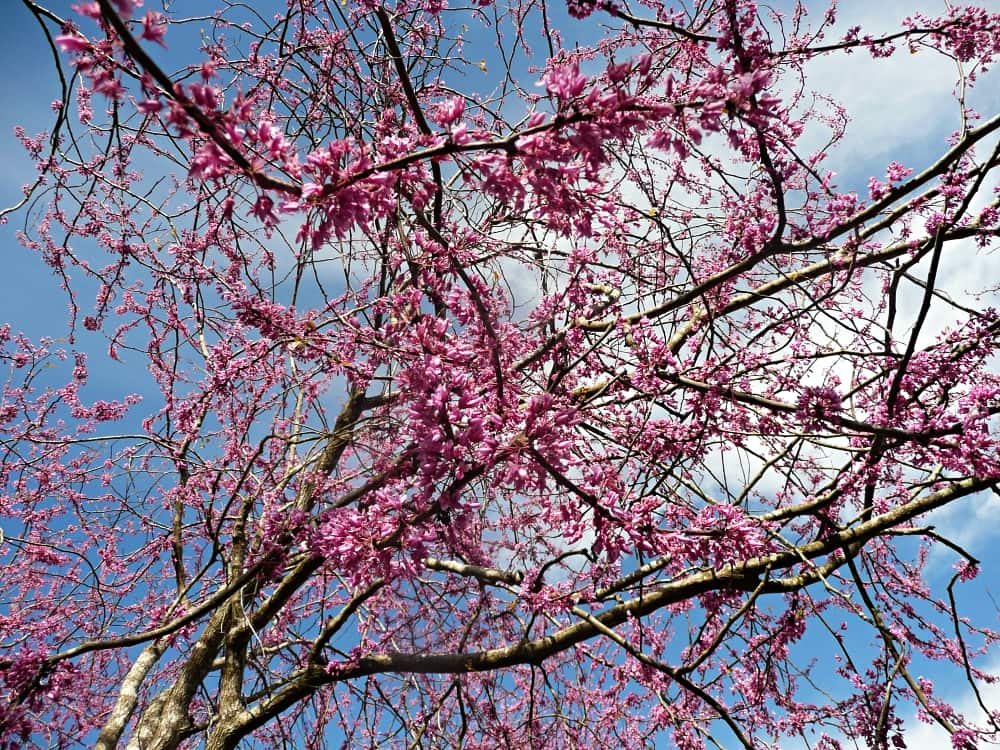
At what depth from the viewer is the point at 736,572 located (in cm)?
430

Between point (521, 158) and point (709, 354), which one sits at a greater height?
point (709, 354)

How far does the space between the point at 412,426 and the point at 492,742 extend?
16.2ft

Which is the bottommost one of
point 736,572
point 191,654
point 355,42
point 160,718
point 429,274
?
point 160,718

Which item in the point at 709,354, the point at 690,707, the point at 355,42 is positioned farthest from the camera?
the point at 690,707

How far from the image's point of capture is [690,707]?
5.36 metres

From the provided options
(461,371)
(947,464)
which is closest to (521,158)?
(461,371)

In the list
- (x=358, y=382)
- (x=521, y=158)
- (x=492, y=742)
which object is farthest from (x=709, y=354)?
(x=492, y=742)

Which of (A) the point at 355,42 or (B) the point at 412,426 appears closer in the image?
(B) the point at 412,426

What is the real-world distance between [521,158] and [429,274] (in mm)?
1813

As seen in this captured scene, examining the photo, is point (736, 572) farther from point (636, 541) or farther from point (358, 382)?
point (358, 382)

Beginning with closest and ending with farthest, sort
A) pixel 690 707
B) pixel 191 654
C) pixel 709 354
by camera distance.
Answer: pixel 709 354, pixel 690 707, pixel 191 654

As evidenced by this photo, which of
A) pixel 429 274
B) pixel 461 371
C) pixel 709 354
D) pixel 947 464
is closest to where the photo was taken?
pixel 461 371

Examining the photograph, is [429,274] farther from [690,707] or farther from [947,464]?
[690,707]

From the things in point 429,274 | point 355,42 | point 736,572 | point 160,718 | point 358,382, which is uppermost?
point 355,42
